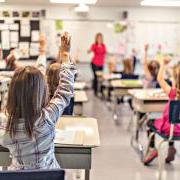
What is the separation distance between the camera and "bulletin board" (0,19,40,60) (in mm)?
2980

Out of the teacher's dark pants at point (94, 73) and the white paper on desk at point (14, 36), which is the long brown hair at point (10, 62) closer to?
the white paper on desk at point (14, 36)

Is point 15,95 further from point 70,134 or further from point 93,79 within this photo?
point 93,79

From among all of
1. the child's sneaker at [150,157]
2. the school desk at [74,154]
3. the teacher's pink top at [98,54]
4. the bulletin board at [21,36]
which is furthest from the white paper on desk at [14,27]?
the teacher's pink top at [98,54]

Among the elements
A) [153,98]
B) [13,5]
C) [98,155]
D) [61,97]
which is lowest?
[98,155]

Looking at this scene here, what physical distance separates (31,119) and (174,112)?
1859 mm

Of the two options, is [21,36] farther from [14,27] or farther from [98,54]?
[98,54]

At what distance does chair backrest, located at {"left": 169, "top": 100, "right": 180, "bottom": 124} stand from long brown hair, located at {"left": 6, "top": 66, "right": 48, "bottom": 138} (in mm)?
1787

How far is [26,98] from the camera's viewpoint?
175 centimetres

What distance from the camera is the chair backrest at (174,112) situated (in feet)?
10.9

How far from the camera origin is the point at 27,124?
5.85 feet

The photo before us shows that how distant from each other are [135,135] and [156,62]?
1.10 m

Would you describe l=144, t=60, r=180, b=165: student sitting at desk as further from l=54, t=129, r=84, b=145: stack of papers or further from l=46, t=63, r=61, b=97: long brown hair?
l=54, t=129, r=84, b=145: stack of papers

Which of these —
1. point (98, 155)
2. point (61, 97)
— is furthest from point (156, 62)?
point (61, 97)

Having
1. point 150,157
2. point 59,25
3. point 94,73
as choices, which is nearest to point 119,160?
point 150,157
